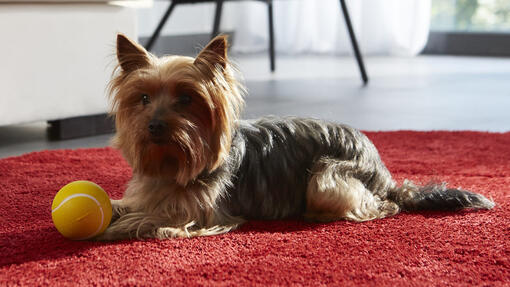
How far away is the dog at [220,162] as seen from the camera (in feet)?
5.95

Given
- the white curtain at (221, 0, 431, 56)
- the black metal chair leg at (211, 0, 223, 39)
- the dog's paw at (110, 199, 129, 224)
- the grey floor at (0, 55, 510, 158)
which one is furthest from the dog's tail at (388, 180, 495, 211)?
the white curtain at (221, 0, 431, 56)

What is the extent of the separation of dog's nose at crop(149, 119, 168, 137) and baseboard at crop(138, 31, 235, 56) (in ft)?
17.0

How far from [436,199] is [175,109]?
3.05 feet

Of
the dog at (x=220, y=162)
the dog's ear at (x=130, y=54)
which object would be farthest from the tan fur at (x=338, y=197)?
the dog's ear at (x=130, y=54)

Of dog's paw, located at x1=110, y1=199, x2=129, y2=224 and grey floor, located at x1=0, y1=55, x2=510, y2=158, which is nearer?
dog's paw, located at x1=110, y1=199, x2=129, y2=224

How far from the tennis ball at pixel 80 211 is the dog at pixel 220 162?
0.08 metres

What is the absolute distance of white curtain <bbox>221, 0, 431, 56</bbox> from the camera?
744 cm

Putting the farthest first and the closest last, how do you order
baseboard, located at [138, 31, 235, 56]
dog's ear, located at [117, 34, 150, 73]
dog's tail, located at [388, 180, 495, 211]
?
baseboard, located at [138, 31, 235, 56]
dog's tail, located at [388, 180, 495, 211]
dog's ear, located at [117, 34, 150, 73]

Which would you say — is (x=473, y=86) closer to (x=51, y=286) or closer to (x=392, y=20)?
(x=392, y=20)

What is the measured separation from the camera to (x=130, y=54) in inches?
73.5

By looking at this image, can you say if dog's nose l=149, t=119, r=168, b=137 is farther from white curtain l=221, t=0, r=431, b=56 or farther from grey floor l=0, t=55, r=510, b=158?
white curtain l=221, t=0, r=431, b=56

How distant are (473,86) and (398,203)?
3450 millimetres

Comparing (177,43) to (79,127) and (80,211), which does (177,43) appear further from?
(80,211)

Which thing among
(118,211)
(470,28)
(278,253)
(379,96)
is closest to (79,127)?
(118,211)
